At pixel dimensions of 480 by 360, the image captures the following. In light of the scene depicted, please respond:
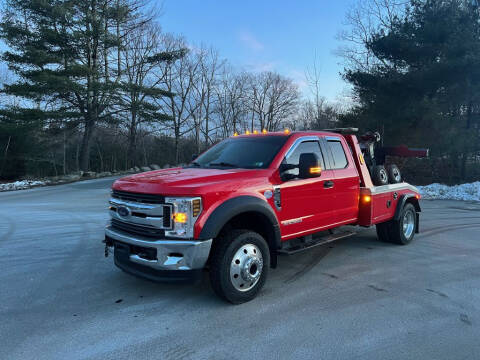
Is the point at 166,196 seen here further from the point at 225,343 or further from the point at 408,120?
the point at 408,120

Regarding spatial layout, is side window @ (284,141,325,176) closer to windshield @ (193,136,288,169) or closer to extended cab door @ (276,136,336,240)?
extended cab door @ (276,136,336,240)

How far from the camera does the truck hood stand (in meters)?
3.44

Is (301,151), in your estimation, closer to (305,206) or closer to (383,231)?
(305,206)

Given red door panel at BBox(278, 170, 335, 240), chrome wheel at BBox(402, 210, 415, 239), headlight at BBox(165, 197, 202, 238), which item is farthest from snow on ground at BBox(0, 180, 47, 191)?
chrome wheel at BBox(402, 210, 415, 239)

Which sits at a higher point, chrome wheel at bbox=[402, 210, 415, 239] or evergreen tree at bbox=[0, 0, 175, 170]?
evergreen tree at bbox=[0, 0, 175, 170]

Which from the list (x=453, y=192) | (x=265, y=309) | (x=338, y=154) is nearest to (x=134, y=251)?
(x=265, y=309)

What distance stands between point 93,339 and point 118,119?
25263 millimetres

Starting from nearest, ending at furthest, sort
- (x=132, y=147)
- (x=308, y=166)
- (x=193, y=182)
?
(x=193, y=182) < (x=308, y=166) < (x=132, y=147)

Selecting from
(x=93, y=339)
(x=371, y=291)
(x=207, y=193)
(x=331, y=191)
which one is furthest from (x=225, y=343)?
(x=331, y=191)

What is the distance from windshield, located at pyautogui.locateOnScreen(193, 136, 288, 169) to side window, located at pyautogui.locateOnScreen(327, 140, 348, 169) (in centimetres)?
94

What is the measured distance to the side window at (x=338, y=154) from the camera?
5.11 metres

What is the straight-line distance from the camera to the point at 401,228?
6.19 m

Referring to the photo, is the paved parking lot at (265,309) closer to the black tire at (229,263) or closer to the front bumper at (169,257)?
the black tire at (229,263)

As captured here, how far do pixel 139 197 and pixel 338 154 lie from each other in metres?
3.06
